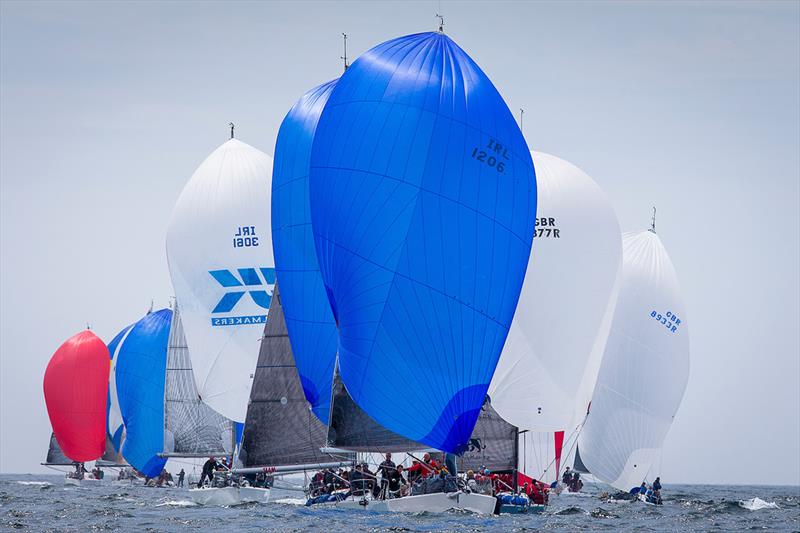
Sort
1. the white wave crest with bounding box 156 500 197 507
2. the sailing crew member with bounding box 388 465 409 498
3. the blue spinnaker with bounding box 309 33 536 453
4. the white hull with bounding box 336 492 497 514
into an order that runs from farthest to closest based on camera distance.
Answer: the white wave crest with bounding box 156 500 197 507, the sailing crew member with bounding box 388 465 409 498, the white hull with bounding box 336 492 497 514, the blue spinnaker with bounding box 309 33 536 453

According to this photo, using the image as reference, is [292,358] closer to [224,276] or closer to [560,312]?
[224,276]

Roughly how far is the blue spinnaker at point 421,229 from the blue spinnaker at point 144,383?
25.5 m

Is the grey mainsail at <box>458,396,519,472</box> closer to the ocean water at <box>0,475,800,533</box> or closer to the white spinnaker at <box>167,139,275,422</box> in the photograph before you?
the ocean water at <box>0,475,800,533</box>

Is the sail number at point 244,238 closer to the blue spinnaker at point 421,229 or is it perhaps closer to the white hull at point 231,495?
the white hull at point 231,495

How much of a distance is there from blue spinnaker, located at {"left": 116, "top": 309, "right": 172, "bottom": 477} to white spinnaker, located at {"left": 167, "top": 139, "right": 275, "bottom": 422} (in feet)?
38.5

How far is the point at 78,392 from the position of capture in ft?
193

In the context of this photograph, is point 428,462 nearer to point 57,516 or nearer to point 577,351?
point 577,351

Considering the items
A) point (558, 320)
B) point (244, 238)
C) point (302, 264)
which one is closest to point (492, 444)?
point (558, 320)

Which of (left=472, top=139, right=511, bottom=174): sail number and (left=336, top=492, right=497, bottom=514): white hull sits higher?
(left=472, top=139, right=511, bottom=174): sail number

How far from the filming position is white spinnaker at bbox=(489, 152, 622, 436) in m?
33.2

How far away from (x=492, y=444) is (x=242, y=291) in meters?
10.7

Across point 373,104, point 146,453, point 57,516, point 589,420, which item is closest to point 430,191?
point 373,104

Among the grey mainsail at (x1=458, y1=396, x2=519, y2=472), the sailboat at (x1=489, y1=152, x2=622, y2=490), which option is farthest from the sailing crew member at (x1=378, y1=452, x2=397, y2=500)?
the sailboat at (x1=489, y1=152, x2=622, y2=490)

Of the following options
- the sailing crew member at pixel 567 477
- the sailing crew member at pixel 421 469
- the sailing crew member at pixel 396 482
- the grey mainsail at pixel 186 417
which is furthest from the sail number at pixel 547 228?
the sailing crew member at pixel 567 477
